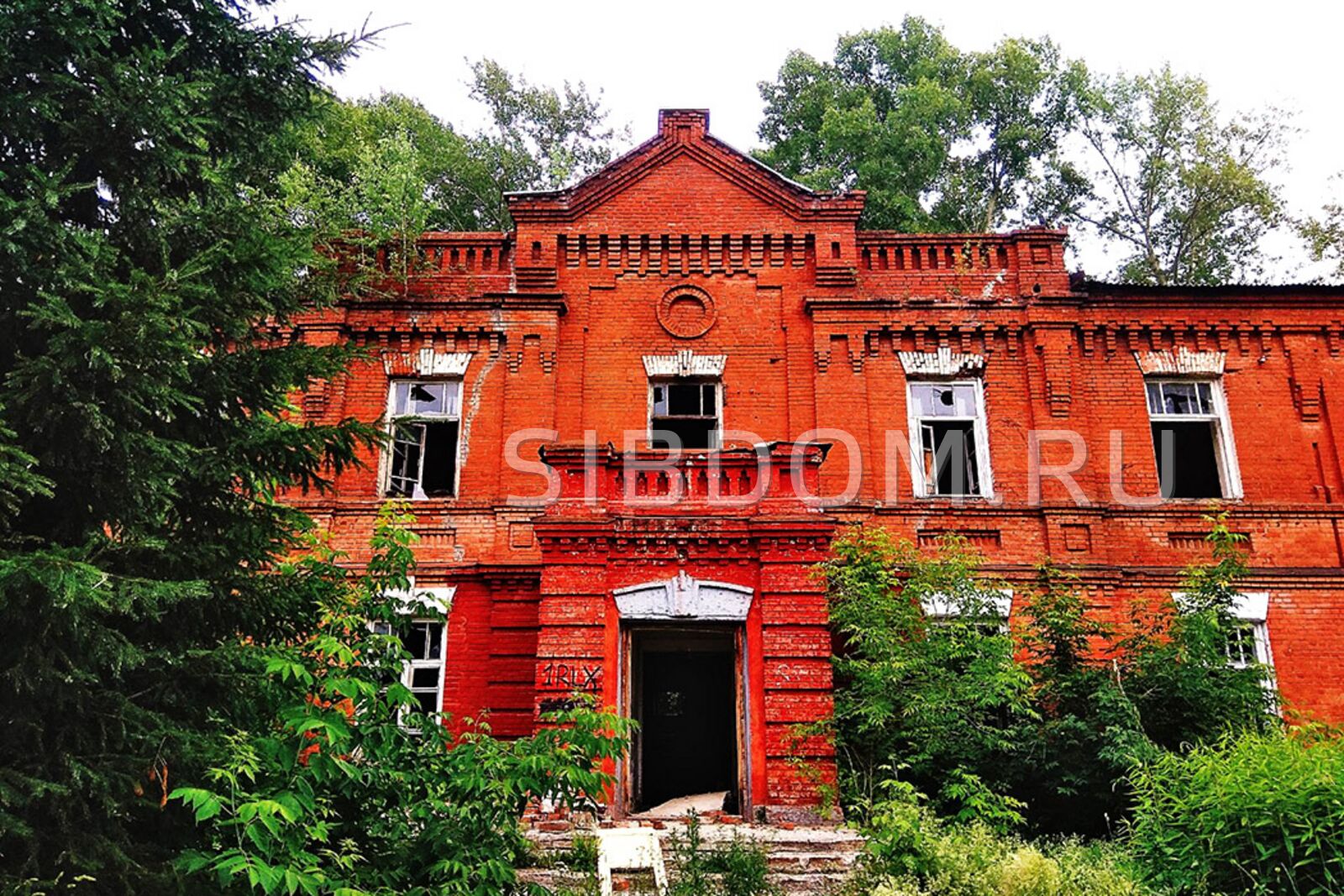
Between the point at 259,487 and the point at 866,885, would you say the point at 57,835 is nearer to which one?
the point at 259,487

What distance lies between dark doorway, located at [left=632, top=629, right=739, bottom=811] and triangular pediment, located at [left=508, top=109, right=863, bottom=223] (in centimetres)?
644

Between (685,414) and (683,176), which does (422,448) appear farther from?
(683,176)

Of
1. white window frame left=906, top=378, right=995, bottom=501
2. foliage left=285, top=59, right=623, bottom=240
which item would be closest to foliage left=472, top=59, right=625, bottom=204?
foliage left=285, top=59, right=623, bottom=240

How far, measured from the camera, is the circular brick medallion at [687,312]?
14891mm

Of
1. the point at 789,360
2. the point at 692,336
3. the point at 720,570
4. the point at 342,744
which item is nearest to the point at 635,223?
the point at 692,336

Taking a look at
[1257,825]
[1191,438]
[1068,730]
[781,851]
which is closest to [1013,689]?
[1068,730]

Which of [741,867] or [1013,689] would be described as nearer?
[741,867]

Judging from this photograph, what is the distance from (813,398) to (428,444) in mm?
5361

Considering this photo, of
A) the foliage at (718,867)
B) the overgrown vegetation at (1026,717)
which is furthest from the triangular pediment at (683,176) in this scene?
the foliage at (718,867)

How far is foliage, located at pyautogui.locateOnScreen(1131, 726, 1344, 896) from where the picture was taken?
6820 millimetres

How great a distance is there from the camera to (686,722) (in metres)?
14.6

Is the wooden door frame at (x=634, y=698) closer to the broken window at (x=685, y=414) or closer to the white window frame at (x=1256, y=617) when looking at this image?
the broken window at (x=685, y=414)

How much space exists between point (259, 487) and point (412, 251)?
846 centimetres

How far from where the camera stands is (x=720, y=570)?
11.5 metres
